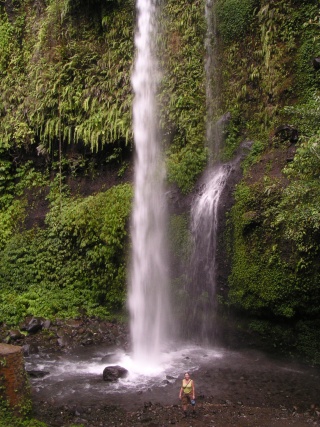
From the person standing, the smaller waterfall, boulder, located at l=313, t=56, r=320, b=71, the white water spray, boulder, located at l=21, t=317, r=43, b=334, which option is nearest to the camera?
the person standing

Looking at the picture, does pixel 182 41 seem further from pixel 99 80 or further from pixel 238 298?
pixel 238 298

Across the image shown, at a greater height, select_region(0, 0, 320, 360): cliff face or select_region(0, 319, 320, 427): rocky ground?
select_region(0, 0, 320, 360): cliff face

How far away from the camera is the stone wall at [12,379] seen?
7.06 m

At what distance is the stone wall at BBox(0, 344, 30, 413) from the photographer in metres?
7.06

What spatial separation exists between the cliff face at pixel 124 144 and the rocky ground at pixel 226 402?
110 centimetres

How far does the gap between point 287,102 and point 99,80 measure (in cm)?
667

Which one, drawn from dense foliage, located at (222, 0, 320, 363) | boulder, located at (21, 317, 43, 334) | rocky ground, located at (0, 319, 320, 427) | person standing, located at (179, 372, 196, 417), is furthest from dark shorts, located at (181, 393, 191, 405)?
boulder, located at (21, 317, 43, 334)

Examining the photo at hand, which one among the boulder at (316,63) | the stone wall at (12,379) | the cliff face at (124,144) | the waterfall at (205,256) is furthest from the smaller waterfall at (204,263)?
the stone wall at (12,379)

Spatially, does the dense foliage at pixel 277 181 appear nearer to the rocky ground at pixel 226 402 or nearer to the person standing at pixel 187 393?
the rocky ground at pixel 226 402

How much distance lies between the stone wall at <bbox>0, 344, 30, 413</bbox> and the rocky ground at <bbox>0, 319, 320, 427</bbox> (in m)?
0.59

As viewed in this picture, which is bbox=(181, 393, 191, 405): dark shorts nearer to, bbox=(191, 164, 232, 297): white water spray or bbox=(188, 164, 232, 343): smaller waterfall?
bbox=(188, 164, 232, 343): smaller waterfall

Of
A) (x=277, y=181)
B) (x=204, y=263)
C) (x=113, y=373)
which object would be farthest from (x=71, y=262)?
(x=277, y=181)

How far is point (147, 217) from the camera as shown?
43.1 ft

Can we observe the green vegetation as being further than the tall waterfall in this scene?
Yes
